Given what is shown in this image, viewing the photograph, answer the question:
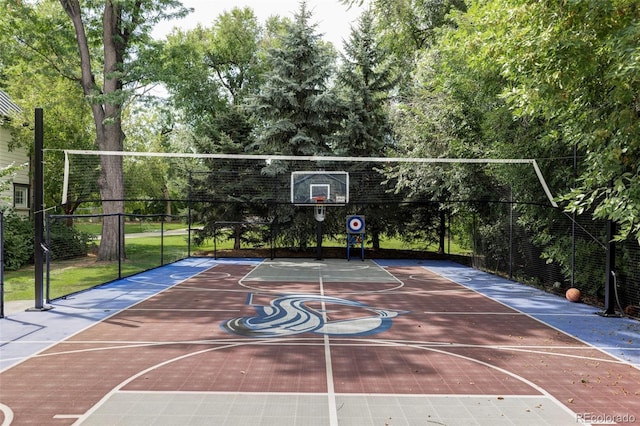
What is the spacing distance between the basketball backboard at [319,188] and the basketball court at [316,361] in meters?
8.52

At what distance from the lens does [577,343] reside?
24.3ft

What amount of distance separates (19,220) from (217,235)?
28.5 ft

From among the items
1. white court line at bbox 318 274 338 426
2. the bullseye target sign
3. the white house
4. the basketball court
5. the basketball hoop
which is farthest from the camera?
the bullseye target sign

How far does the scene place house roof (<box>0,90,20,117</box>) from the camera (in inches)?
740

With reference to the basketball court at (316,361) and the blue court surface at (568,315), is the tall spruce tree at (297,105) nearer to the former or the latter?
the blue court surface at (568,315)

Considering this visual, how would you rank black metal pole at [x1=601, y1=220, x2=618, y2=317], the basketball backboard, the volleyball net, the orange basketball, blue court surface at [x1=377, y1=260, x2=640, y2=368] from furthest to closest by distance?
the basketball backboard → the volleyball net → the orange basketball → black metal pole at [x1=601, y1=220, x2=618, y2=317] → blue court surface at [x1=377, y1=260, x2=640, y2=368]

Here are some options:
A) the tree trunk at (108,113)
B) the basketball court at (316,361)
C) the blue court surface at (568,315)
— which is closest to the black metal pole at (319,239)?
the blue court surface at (568,315)

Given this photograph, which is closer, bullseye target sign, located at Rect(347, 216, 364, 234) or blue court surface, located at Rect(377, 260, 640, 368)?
blue court surface, located at Rect(377, 260, 640, 368)

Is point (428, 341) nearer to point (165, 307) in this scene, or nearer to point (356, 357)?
point (356, 357)

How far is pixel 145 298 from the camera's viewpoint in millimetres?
11055

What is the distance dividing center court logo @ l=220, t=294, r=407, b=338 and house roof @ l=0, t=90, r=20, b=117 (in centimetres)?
1528

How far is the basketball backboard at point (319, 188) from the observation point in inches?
784

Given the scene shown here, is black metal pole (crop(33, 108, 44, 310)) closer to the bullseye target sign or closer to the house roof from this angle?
the house roof

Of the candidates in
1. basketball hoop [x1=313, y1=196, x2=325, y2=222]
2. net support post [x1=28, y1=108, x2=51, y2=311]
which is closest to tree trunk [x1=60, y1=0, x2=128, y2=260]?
basketball hoop [x1=313, y1=196, x2=325, y2=222]
